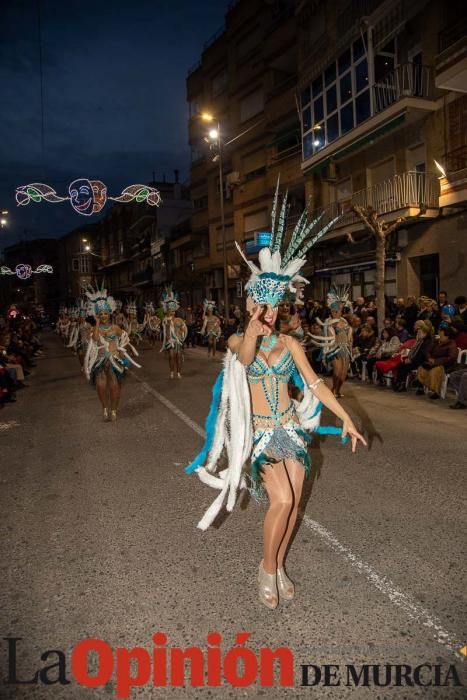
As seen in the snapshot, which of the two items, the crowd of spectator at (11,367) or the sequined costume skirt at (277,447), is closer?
the sequined costume skirt at (277,447)

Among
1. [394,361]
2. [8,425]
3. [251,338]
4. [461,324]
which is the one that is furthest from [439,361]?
[8,425]

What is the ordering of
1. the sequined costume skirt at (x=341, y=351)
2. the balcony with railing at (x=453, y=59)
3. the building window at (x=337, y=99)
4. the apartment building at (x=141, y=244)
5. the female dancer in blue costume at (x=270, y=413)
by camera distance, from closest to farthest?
1. the female dancer in blue costume at (x=270, y=413)
2. the sequined costume skirt at (x=341, y=351)
3. the balcony with railing at (x=453, y=59)
4. the building window at (x=337, y=99)
5. the apartment building at (x=141, y=244)

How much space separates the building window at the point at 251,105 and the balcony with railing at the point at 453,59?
14.7 meters

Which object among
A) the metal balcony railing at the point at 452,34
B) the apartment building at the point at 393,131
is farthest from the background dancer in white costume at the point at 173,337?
the metal balcony railing at the point at 452,34

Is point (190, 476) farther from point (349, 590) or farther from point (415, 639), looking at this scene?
point (415, 639)

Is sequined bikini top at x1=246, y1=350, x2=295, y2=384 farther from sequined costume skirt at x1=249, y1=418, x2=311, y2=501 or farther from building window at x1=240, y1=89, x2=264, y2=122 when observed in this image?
building window at x1=240, y1=89, x2=264, y2=122

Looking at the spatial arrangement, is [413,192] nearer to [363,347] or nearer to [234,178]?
[363,347]

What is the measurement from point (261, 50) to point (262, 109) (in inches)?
118

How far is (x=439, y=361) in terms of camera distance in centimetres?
940

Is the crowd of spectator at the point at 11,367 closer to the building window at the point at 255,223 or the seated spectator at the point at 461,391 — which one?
the seated spectator at the point at 461,391

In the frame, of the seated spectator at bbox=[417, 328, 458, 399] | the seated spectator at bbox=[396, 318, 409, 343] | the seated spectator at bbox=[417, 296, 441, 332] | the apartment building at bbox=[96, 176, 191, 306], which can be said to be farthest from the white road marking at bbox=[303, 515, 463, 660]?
the apartment building at bbox=[96, 176, 191, 306]

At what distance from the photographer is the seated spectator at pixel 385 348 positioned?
37.4 ft

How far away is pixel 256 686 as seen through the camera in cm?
238

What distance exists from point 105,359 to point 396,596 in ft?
21.6
